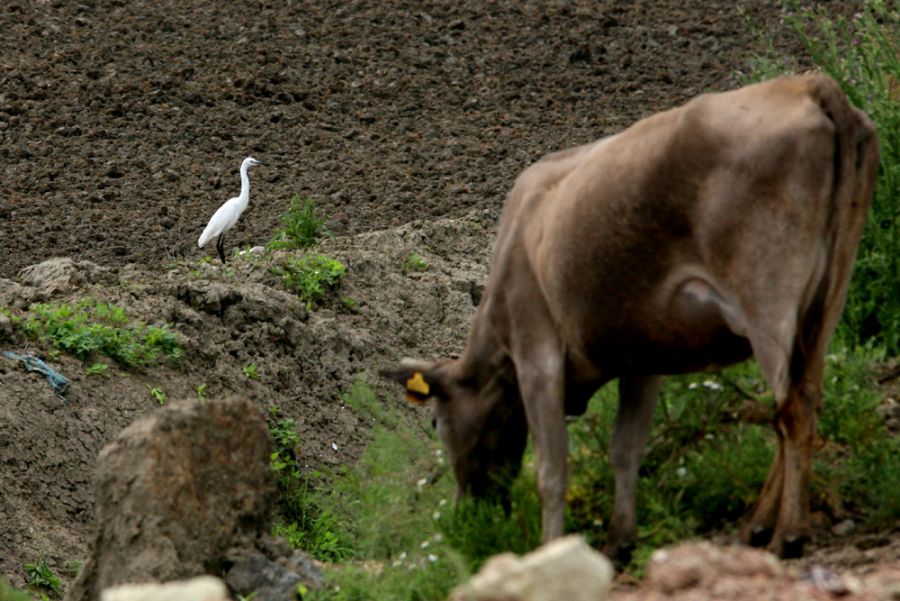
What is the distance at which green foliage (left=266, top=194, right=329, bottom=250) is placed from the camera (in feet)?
48.4

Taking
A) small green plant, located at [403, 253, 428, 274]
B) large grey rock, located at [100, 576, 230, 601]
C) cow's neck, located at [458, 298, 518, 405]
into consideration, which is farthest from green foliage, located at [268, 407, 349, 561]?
large grey rock, located at [100, 576, 230, 601]

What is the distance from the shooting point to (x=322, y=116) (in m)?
18.2

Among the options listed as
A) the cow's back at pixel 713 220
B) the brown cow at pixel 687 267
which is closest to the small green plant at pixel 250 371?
the brown cow at pixel 687 267

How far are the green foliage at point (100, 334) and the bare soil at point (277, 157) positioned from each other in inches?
4.4

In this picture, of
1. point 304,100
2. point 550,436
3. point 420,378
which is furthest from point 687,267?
point 304,100

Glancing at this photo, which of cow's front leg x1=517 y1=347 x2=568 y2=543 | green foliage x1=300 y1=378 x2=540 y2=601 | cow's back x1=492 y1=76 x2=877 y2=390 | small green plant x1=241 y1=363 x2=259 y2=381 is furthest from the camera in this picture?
small green plant x1=241 y1=363 x2=259 y2=381

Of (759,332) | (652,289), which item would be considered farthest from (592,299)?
(759,332)

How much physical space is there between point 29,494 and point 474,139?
7.92 metres

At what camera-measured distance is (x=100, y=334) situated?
1187 cm

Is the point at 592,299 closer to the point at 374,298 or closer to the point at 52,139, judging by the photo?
the point at 374,298

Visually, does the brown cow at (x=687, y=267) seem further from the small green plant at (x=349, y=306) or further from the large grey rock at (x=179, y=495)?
the small green plant at (x=349, y=306)

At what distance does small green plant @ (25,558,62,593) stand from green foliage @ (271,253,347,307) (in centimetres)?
359

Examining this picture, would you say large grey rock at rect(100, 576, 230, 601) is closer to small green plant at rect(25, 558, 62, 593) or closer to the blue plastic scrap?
small green plant at rect(25, 558, 62, 593)

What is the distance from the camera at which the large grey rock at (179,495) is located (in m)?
7.99
